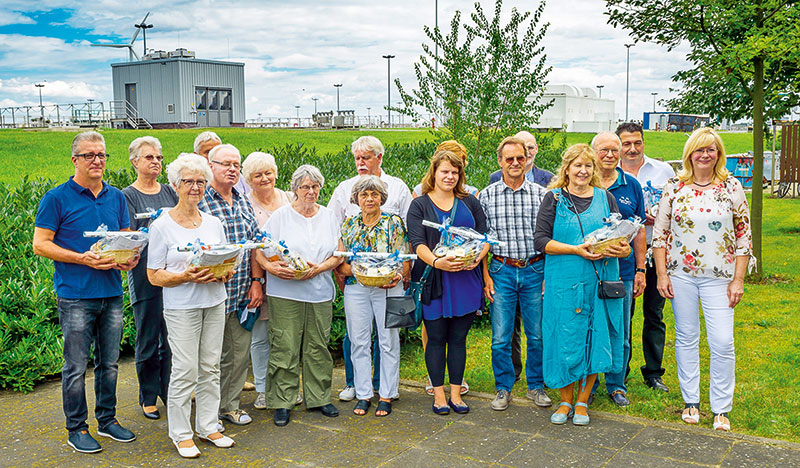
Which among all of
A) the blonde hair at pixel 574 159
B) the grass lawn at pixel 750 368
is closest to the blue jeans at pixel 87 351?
the grass lawn at pixel 750 368

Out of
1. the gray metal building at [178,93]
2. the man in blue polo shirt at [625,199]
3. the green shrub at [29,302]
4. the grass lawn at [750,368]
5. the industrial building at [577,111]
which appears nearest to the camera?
the grass lawn at [750,368]

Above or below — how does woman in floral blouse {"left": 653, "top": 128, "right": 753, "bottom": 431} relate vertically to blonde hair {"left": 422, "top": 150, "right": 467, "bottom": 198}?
below

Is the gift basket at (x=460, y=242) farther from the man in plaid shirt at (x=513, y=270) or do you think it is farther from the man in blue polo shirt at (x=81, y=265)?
the man in blue polo shirt at (x=81, y=265)

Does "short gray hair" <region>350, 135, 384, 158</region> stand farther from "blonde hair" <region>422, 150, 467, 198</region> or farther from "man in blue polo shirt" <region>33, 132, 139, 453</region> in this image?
"man in blue polo shirt" <region>33, 132, 139, 453</region>

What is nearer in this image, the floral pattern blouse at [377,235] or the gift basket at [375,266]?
the gift basket at [375,266]

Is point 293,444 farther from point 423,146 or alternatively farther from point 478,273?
point 423,146

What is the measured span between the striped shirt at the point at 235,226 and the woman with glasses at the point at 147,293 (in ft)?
1.40

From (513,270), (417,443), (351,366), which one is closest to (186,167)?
(351,366)

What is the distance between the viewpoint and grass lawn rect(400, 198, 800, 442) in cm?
547

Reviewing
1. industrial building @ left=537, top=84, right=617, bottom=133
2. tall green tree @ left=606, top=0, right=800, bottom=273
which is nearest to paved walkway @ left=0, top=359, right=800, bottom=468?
tall green tree @ left=606, top=0, right=800, bottom=273

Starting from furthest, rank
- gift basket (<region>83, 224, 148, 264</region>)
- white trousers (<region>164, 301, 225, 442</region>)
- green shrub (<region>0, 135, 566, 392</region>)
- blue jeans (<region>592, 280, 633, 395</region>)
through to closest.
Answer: green shrub (<region>0, 135, 566, 392</region>), blue jeans (<region>592, 280, 633, 395</region>), white trousers (<region>164, 301, 225, 442</region>), gift basket (<region>83, 224, 148, 264</region>)

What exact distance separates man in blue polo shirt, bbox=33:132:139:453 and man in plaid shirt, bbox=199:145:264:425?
0.71m

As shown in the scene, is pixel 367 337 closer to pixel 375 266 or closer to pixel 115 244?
pixel 375 266

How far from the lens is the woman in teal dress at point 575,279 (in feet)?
17.1
